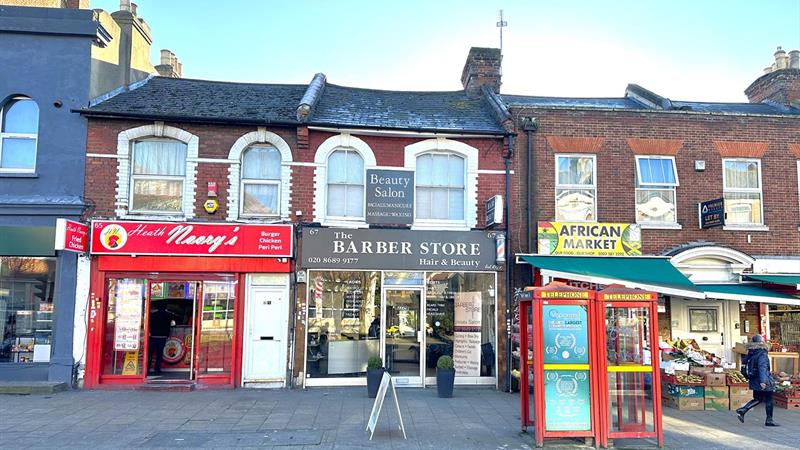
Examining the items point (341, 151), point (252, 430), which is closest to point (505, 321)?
point (341, 151)

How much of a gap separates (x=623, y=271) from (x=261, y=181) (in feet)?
26.1

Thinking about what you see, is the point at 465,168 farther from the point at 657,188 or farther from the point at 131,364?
the point at 131,364

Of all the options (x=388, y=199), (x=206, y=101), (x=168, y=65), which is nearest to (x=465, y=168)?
(x=388, y=199)

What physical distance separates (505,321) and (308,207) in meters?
5.05

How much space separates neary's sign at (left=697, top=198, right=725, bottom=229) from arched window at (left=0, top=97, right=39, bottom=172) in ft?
48.9

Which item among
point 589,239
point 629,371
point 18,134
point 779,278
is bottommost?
point 629,371

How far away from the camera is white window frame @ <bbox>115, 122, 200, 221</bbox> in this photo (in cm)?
1174

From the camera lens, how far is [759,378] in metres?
9.33

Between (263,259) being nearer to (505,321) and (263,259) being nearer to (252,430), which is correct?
(252,430)

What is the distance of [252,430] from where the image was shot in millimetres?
8320

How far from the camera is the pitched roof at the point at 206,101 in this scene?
12055 millimetres

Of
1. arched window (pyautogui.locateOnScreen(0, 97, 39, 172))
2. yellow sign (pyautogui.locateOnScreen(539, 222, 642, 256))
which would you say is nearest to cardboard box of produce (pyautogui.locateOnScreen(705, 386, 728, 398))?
yellow sign (pyautogui.locateOnScreen(539, 222, 642, 256))

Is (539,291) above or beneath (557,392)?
above

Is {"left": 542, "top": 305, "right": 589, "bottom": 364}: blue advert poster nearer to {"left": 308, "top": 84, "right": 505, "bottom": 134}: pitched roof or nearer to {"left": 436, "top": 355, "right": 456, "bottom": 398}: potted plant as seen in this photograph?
{"left": 436, "top": 355, "right": 456, "bottom": 398}: potted plant
